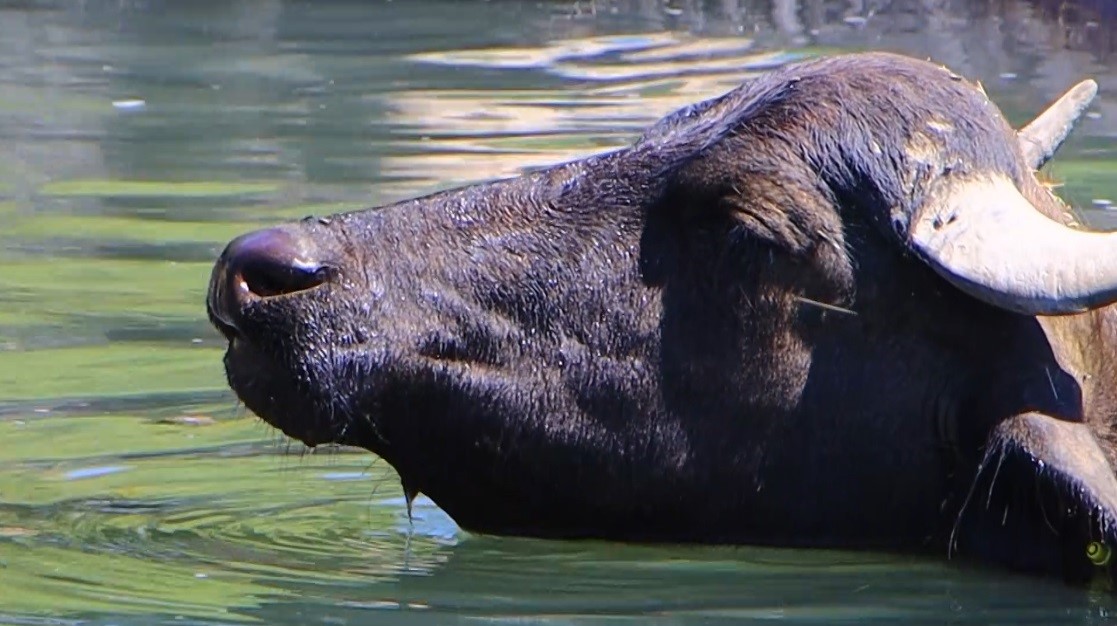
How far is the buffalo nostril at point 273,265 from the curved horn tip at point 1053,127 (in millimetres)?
2206

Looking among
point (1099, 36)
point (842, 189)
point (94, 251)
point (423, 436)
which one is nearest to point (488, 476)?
point (423, 436)

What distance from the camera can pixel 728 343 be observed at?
627 centimetres

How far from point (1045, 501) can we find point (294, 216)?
20.7 feet

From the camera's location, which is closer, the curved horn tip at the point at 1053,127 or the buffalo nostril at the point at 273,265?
the buffalo nostril at the point at 273,265

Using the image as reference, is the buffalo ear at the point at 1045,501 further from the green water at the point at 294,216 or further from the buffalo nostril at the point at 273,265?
the buffalo nostril at the point at 273,265

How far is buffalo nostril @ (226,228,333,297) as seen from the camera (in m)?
5.97

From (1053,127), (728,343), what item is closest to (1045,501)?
(728,343)

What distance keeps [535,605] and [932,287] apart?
4.17ft

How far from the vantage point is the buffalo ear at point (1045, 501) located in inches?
230

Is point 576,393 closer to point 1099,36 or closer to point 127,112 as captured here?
point 127,112

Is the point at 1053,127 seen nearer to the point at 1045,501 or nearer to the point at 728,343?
the point at 728,343

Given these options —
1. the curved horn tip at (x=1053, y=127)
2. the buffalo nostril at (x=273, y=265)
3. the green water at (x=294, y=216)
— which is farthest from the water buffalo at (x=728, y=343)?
the curved horn tip at (x=1053, y=127)

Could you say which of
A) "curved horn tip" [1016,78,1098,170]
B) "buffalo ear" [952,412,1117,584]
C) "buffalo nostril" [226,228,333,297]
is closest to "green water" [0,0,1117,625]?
"buffalo ear" [952,412,1117,584]

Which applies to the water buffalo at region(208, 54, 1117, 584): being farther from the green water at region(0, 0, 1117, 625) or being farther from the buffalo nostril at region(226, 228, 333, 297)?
the green water at region(0, 0, 1117, 625)
